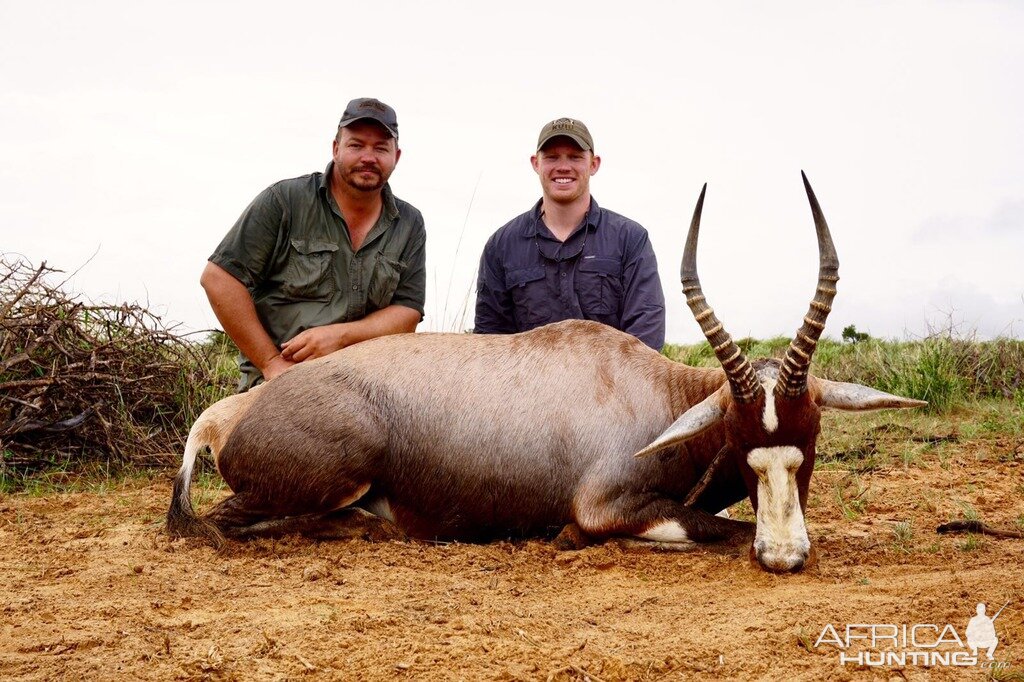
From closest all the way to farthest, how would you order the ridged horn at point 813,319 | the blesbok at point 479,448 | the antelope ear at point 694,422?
1. the ridged horn at point 813,319
2. the antelope ear at point 694,422
3. the blesbok at point 479,448

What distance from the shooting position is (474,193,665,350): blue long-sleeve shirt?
26.6 ft

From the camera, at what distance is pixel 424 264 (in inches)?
326

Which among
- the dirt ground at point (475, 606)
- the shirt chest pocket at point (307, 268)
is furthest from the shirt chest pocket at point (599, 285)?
the dirt ground at point (475, 606)

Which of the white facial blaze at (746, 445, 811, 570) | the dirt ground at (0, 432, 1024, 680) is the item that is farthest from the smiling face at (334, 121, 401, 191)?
the white facial blaze at (746, 445, 811, 570)

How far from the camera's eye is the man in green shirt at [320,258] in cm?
743

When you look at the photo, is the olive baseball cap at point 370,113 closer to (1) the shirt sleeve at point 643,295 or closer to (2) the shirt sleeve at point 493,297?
(2) the shirt sleeve at point 493,297

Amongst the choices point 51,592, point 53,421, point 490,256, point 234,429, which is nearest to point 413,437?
point 234,429

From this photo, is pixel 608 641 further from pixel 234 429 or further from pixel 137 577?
pixel 234 429

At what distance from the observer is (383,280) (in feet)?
25.8

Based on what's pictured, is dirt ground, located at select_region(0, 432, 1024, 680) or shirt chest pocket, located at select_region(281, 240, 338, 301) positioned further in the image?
shirt chest pocket, located at select_region(281, 240, 338, 301)

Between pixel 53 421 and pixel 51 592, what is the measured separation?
3948 millimetres

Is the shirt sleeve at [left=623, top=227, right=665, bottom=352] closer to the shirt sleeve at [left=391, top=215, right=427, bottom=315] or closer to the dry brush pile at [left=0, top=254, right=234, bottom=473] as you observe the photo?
the shirt sleeve at [left=391, top=215, right=427, bottom=315]

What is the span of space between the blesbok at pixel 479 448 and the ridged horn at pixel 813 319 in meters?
0.51

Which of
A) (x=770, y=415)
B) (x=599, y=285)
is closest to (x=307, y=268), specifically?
(x=599, y=285)
